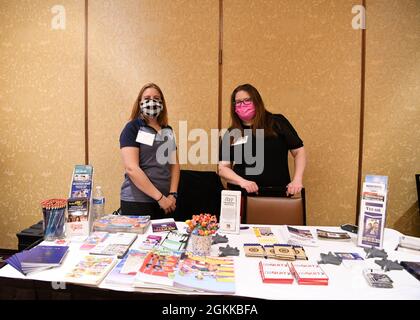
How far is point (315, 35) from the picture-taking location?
301cm

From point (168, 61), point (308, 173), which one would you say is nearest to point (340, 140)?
point (308, 173)

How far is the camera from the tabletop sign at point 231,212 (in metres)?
1.80

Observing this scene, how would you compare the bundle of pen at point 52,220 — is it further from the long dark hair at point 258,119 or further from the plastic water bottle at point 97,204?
the long dark hair at point 258,119

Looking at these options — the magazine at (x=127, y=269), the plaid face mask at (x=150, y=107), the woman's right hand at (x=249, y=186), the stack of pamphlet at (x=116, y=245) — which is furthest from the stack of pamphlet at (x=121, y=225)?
the plaid face mask at (x=150, y=107)

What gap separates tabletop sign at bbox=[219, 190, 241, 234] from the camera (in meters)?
1.80

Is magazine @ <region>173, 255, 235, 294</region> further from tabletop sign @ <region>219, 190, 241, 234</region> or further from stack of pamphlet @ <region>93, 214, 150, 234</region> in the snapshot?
stack of pamphlet @ <region>93, 214, 150, 234</region>

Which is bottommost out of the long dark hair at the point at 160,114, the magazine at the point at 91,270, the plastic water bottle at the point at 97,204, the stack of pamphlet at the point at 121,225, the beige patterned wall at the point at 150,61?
the magazine at the point at 91,270

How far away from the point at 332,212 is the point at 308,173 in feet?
1.50

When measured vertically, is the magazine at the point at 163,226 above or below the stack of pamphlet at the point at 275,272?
above

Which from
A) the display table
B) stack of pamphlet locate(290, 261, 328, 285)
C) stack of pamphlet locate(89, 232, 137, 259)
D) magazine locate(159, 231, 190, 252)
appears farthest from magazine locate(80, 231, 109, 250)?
stack of pamphlet locate(290, 261, 328, 285)

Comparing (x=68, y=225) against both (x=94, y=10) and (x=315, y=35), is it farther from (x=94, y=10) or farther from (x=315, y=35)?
(x=315, y=35)

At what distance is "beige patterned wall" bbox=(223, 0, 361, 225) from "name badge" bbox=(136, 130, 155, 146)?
1.10m

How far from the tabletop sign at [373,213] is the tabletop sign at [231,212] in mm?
645
